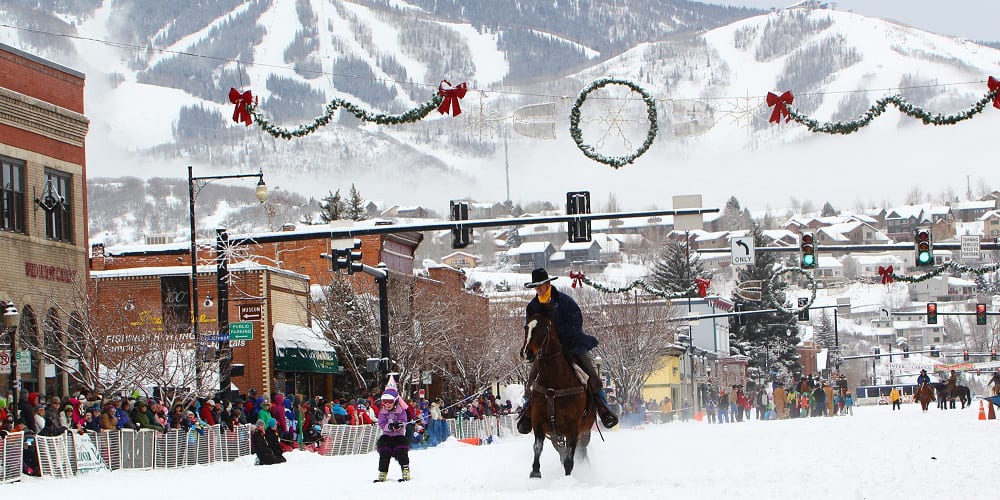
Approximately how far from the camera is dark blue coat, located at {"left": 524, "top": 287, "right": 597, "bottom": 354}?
60.1 ft

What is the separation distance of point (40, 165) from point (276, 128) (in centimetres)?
1024

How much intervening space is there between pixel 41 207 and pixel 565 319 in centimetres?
2220

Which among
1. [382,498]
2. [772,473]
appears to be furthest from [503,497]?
[772,473]

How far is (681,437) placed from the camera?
34500 mm

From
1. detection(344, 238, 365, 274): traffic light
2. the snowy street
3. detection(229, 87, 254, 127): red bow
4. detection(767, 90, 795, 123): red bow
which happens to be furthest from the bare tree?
detection(229, 87, 254, 127): red bow

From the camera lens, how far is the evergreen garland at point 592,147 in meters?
29.0

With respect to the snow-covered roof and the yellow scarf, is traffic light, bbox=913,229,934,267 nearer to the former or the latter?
the snow-covered roof

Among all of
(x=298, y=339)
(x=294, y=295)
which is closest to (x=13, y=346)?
(x=298, y=339)

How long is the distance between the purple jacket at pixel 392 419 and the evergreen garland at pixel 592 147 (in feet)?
31.6

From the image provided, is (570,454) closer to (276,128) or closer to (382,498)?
(382,498)

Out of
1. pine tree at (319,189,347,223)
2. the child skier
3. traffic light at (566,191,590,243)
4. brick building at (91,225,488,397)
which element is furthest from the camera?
pine tree at (319,189,347,223)

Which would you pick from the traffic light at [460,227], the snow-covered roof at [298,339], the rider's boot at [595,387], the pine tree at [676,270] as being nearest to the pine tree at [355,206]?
the pine tree at [676,270]

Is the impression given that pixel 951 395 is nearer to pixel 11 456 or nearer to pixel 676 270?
pixel 11 456

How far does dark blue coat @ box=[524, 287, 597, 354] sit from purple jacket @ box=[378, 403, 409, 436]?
418 cm
